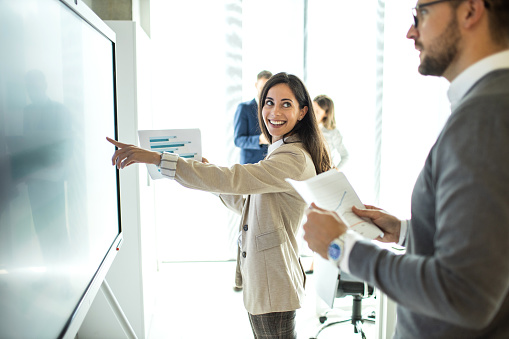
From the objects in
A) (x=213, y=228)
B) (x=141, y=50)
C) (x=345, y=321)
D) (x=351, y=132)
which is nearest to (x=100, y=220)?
(x=141, y=50)

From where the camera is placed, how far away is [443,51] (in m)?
0.81

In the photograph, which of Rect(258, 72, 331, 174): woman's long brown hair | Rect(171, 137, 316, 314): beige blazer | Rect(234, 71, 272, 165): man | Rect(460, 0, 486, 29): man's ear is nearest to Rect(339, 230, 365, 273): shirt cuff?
Rect(460, 0, 486, 29): man's ear

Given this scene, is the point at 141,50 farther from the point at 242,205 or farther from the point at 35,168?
the point at 35,168

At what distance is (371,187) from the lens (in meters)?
4.49

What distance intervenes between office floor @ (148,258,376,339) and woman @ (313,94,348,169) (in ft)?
4.09

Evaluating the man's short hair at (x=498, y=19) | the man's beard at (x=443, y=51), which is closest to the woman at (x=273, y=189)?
the man's beard at (x=443, y=51)

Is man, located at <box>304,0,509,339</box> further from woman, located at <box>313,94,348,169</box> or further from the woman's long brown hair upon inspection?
woman, located at <box>313,94,348,169</box>

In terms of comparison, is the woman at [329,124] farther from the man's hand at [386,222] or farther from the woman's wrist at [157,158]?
the man's hand at [386,222]

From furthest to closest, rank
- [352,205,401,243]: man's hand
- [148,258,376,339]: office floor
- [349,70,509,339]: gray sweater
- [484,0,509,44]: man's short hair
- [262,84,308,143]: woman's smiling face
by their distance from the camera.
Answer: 1. [148,258,376,339]: office floor
2. [262,84,308,143]: woman's smiling face
3. [352,205,401,243]: man's hand
4. [484,0,509,44]: man's short hair
5. [349,70,509,339]: gray sweater

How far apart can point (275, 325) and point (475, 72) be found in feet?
4.09

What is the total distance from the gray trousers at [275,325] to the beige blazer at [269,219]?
0.16 ft

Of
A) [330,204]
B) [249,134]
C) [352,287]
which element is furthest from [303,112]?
[249,134]

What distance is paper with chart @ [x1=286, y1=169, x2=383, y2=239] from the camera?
1076 millimetres

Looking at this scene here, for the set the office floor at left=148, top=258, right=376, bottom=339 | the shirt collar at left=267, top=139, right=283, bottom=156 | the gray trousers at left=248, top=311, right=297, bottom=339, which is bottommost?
the office floor at left=148, top=258, right=376, bottom=339
